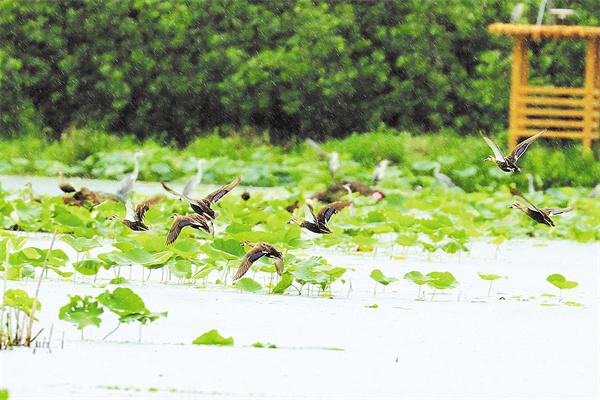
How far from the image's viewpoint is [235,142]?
42.1ft

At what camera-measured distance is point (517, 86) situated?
11.8 meters

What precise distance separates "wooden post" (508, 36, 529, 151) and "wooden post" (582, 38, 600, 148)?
658 mm

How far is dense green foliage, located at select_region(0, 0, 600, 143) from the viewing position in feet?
46.3

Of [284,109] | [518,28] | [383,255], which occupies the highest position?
[518,28]

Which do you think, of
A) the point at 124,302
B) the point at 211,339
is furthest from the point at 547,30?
the point at 124,302

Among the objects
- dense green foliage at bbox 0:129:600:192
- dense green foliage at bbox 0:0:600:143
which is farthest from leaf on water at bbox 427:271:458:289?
dense green foliage at bbox 0:0:600:143

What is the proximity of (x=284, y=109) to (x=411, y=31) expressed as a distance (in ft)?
6.18

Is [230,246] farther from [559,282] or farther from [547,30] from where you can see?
[547,30]

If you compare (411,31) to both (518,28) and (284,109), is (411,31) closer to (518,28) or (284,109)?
(284,109)

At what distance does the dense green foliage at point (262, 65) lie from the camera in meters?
14.1

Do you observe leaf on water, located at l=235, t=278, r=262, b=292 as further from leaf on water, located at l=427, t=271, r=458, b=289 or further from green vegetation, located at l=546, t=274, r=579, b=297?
green vegetation, located at l=546, t=274, r=579, b=297

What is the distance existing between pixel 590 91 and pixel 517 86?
754 millimetres

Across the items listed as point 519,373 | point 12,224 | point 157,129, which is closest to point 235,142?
point 157,129

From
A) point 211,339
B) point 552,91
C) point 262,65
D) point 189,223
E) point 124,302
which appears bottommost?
point 211,339
